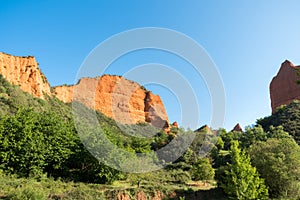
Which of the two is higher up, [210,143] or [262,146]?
[210,143]

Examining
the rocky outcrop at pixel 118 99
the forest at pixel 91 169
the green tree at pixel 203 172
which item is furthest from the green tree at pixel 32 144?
the rocky outcrop at pixel 118 99

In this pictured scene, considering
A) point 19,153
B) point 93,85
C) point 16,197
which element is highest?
point 93,85

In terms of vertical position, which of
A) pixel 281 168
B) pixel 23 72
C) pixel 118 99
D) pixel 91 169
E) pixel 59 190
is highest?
pixel 118 99

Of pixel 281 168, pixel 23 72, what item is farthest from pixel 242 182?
pixel 23 72

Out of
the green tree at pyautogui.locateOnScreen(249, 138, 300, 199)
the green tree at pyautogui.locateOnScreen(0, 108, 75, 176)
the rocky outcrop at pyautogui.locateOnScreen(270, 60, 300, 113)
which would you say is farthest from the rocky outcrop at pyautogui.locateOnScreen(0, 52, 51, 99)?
the rocky outcrop at pyautogui.locateOnScreen(270, 60, 300, 113)

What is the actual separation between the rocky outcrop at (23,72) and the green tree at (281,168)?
46249mm

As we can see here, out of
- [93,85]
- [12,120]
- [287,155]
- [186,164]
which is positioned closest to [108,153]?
[12,120]

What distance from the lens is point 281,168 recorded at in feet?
66.1

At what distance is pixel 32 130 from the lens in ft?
72.9

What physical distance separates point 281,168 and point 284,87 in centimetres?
7582

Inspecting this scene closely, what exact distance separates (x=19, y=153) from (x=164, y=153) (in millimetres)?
23723

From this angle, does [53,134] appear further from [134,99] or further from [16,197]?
[134,99]

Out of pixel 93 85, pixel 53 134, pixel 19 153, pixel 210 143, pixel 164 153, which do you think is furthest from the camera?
pixel 93 85

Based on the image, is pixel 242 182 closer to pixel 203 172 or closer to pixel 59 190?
pixel 59 190
